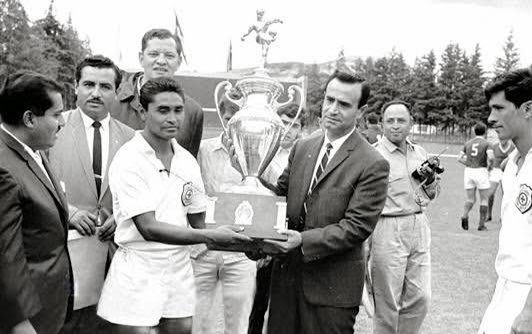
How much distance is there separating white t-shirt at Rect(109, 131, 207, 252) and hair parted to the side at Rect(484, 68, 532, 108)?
5.49 ft

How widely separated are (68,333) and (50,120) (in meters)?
1.49

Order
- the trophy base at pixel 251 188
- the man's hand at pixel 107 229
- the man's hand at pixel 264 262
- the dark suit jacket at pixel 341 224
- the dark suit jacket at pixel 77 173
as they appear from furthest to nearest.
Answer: the man's hand at pixel 264 262
the dark suit jacket at pixel 77 173
the man's hand at pixel 107 229
the trophy base at pixel 251 188
the dark suit jacket at pixel 341 224

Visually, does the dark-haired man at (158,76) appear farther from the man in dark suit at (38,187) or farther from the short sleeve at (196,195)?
the man in dark suit at (38,187)

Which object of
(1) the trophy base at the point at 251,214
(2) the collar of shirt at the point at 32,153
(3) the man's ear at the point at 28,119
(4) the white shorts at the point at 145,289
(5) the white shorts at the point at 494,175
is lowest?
(5) the white shorts at the point at 494,175

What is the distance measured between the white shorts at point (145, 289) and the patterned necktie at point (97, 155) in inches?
25.4

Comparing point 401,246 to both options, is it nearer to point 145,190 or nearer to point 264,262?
point 264,262

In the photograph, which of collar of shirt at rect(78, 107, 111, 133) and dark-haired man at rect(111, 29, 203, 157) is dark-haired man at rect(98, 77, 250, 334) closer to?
collar of shirt at rect(78, 107, 111, 133)

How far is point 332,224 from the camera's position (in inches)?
131

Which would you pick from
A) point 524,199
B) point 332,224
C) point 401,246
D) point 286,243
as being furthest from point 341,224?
point 401,246

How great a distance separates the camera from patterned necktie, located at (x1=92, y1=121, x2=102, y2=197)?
12.4 feet

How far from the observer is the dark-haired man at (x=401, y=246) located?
4.93 metres

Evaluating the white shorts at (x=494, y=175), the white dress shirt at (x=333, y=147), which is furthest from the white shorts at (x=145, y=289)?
the white shorts at (x=494, y=175)

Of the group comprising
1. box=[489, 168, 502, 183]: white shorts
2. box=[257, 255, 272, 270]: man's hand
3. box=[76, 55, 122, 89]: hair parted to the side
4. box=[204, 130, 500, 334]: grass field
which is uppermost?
box=[76, 55, 122, 89]: hair parted to the side

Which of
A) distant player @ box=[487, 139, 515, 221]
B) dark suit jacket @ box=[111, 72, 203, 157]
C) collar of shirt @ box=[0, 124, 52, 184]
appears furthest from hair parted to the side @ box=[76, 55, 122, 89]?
distant player @ box=[487, 139, 515, 221]
